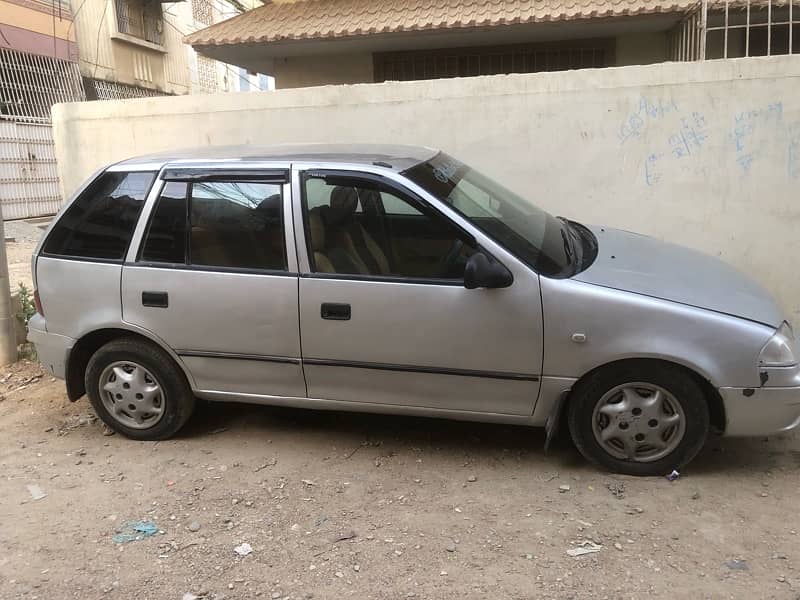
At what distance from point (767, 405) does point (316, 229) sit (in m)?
2.45

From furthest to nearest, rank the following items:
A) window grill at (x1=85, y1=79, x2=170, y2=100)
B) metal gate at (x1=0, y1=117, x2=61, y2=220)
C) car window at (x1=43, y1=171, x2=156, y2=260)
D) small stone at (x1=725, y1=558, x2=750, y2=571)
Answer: window grill at (x1=85, y1=79, x2=170, y2=100)
metal gate at (x1=0, y1=117, x2=61, y2=220)
car window at (x1=43, y1=171, x2=156, y2=260)
small stone at (x1=725, y1=558, x2=750, y2=571)

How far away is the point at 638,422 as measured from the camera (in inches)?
133

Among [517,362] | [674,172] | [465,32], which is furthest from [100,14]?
[517,362]

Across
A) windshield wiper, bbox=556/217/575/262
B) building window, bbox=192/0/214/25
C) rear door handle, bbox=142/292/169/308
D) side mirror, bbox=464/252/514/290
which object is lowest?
rear door handle, bbox=142/292/169/308

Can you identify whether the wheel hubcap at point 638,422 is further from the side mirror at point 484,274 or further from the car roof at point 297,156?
the car roof at point 297,156

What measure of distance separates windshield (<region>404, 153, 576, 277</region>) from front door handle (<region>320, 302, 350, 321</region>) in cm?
78

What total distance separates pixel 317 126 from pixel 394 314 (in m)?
3.56

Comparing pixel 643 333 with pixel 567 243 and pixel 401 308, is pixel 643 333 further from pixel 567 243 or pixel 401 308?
pixel 401 308

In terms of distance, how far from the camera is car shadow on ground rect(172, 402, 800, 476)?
145 inches

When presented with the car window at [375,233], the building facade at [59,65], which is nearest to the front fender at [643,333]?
the car window at [375,233]

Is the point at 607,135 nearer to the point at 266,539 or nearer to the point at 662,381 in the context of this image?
the point at 662,381

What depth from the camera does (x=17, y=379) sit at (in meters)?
5.34

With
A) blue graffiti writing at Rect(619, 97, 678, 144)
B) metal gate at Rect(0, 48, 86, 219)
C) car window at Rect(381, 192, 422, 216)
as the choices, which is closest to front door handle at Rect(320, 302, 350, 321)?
car window at Rect(381, 192, 422, 216)

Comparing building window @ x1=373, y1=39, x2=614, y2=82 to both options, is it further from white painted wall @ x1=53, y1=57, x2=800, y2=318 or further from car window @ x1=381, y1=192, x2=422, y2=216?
car window @ x1=381, y1=192, x2=422, y2=216
